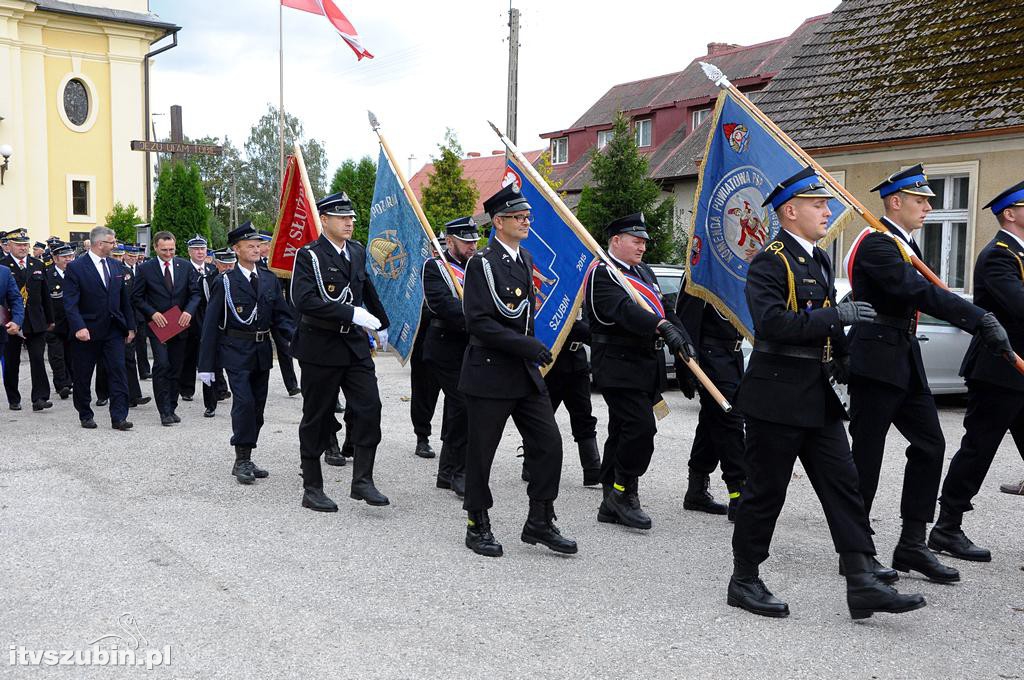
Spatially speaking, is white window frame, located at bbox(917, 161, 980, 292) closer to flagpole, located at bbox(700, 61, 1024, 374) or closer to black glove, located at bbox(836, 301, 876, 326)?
flagpole, located at bbox(700, 61, 1024, 374)

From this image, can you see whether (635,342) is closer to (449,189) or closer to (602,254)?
(602,254)

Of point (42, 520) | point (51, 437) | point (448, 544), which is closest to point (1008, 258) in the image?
point (448, 544)

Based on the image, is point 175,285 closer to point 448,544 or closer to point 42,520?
point 42,520

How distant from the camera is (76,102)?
121 ft

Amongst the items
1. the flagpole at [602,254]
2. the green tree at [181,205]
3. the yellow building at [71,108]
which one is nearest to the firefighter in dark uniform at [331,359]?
the flagpole at [602,254]

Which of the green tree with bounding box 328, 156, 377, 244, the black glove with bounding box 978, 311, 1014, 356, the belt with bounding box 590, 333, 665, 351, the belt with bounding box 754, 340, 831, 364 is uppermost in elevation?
the green tree with bounding box 328, 156, 377, 244

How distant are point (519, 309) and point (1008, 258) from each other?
8.83 feet

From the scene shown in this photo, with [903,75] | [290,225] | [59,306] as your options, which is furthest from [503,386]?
[903,75]

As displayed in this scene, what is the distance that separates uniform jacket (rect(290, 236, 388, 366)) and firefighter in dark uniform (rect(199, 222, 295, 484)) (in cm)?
99

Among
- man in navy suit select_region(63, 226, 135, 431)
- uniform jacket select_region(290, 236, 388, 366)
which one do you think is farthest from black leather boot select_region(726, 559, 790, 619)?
man in navy suit select_region(63, 226, 135, 431)

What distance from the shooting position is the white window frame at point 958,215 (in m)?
15.6

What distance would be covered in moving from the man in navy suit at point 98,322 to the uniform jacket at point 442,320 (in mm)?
4021

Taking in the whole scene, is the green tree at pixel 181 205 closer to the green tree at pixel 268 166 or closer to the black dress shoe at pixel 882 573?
the black dress shoe at pixel 882 573

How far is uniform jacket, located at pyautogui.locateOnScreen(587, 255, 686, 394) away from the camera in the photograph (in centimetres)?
617
